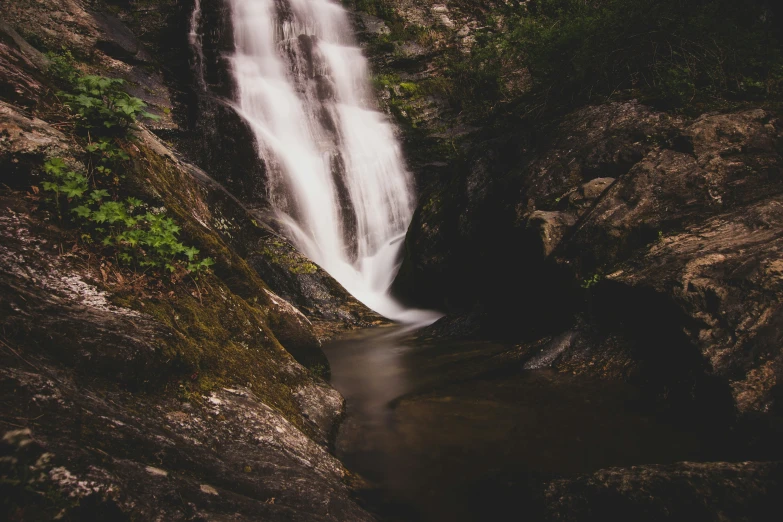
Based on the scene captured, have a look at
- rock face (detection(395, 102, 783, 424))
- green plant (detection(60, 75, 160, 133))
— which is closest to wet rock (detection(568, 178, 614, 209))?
rock face (detection(395, 102, 783, 424))

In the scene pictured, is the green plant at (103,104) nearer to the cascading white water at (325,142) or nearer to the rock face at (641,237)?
the rock face at (641,237)

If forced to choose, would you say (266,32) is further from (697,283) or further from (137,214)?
Answer: (697,283)

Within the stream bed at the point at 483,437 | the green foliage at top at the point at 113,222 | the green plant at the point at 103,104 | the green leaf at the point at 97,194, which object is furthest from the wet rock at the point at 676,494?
the green plant at the point at 103,104

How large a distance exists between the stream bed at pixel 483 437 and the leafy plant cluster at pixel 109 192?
196cm

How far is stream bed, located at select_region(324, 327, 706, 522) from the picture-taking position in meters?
2.67

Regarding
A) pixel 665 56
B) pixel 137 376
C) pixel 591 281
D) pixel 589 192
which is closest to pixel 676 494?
pixel 137 376

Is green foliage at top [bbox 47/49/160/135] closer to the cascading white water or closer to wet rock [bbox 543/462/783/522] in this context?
wet rock [bbox 543/462/783/522]

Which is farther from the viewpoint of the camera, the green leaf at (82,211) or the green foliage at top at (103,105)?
the green foliage at top at (103,105)

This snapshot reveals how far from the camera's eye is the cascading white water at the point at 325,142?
1166cm

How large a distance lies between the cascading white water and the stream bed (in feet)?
14.6

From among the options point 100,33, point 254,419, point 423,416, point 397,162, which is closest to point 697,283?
point 423,416

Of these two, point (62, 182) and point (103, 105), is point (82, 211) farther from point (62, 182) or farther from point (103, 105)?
point (103, 105)

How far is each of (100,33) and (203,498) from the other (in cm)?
1617

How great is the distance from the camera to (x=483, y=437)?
135 inches
